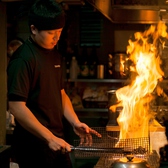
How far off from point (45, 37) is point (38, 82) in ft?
1.04

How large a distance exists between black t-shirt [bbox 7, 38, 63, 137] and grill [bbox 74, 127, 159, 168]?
333 millimetres

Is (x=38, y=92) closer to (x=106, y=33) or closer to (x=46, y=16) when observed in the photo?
(x=46, y=16)

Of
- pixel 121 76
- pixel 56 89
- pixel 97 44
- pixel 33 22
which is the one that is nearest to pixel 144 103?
pixel 56 89

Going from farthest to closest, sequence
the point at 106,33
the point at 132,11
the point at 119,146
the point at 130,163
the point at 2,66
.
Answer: the point at 106,33 → the point at 2,66 → the point at 132,11 → the point at 119,146 → the point at 130,163

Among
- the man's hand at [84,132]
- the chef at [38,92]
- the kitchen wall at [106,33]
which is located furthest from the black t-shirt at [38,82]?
the kitchen wall at [106,33]

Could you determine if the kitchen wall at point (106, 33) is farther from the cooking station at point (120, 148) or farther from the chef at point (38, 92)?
the chef at point (38, 92)

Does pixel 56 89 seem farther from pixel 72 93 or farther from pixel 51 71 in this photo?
pixel 72 93

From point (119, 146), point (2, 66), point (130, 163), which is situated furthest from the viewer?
point (2, 66)

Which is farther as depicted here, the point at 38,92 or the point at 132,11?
the point at 132,11

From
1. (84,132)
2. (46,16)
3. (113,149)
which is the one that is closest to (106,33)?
(84,132)

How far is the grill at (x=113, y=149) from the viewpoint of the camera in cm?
275

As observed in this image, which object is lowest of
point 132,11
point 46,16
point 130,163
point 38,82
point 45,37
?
point 130,163

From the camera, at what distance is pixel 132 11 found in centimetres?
397

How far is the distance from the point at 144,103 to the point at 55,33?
4.85ft
